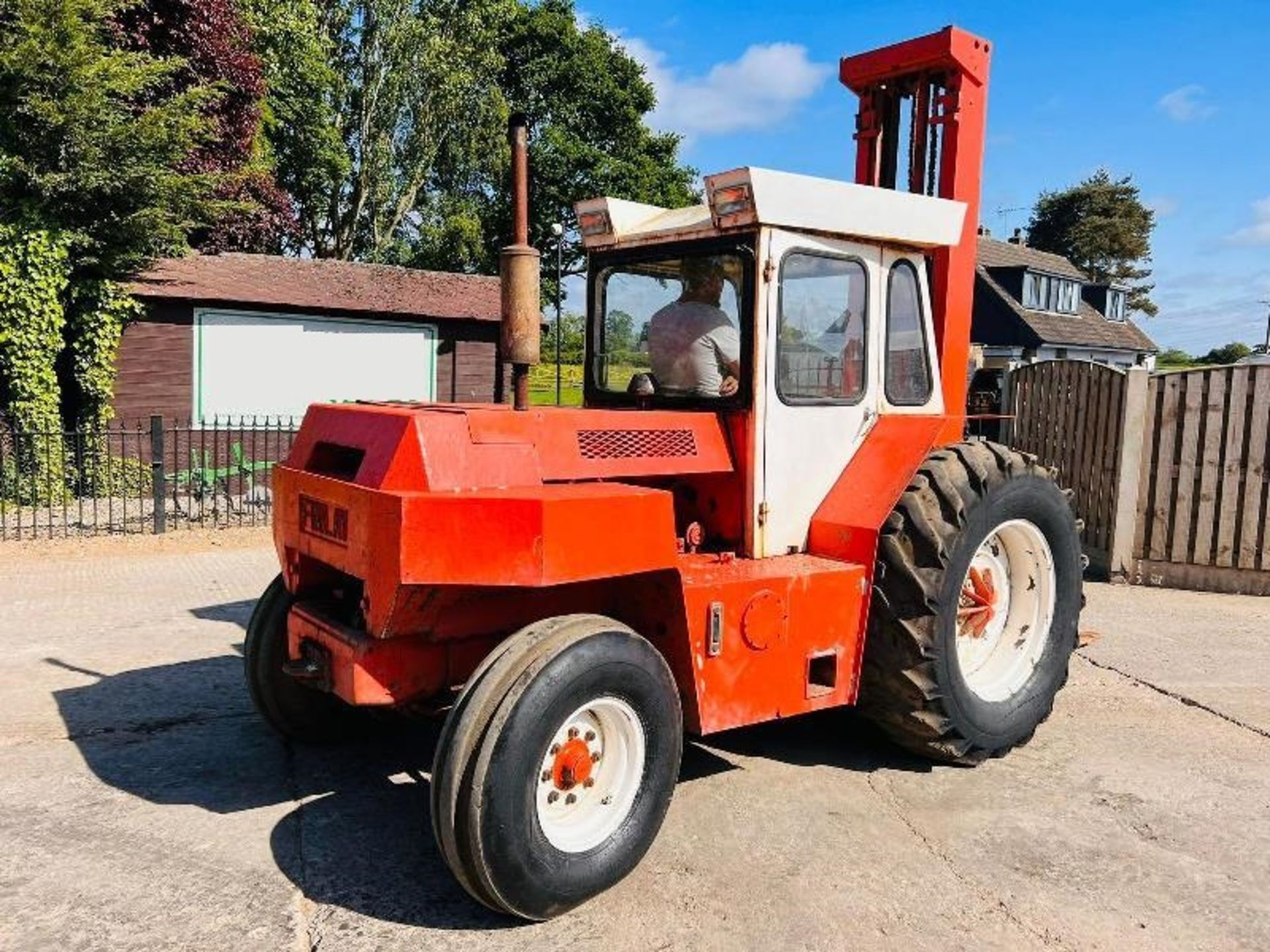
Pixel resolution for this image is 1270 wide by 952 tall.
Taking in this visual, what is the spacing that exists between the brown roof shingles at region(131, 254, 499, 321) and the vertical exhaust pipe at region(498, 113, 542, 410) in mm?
11905


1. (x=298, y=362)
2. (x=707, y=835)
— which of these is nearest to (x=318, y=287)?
(x=298, y=362)

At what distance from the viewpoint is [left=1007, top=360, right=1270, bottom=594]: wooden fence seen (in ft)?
27.1

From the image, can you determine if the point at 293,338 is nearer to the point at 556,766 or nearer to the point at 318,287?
the point at 318,287

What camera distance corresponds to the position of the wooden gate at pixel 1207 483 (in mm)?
8219

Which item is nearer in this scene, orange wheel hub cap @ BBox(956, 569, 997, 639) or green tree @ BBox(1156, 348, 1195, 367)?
orange wheel hub cap @ BBox(956, 569, 997, 639)

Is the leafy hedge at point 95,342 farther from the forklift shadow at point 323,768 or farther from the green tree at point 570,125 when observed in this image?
the green tree at point 570,125

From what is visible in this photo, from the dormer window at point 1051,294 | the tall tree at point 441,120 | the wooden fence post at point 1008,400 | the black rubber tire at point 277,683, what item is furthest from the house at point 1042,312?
the black rubber tire at point 277,683

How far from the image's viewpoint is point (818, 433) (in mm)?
4410

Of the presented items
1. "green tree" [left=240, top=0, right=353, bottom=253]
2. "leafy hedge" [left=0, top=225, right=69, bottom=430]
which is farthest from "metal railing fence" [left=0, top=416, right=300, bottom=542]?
"green tree" [left=240, top=0, right=353, bottom=253]

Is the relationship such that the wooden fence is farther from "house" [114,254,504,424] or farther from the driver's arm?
"house" [114,254,504,424]

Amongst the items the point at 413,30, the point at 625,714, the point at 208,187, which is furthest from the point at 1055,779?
the point at 413,30

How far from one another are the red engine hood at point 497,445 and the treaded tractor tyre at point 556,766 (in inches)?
23.9

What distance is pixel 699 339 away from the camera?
14.4 ft

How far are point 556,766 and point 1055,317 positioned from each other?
120 feet
